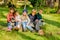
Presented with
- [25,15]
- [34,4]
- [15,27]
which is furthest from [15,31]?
[34,4]

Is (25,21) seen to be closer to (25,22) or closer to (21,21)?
(25,22)

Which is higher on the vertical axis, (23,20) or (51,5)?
(23,20)

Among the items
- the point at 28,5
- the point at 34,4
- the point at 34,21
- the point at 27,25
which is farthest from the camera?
the point at 28,5

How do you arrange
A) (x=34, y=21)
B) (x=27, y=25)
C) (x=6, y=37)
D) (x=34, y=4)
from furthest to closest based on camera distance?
1. (x=34, y=4)
2. (x=34, y=21)
3. (x=27, y=25)
4. (x=6, y=37)

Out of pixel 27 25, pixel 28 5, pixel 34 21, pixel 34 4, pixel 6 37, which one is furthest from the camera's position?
pixel 28 5

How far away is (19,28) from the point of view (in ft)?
30.3

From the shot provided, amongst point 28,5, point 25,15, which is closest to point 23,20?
point 25,15

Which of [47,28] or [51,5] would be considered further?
[51,5]

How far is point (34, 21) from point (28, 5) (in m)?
10.6

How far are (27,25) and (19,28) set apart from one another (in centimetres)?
37

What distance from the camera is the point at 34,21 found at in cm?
980

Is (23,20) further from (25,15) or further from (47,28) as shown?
(47,28)

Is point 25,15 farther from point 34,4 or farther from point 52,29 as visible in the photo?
point 34,4

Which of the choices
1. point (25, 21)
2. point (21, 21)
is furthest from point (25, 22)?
point (21, 21)
